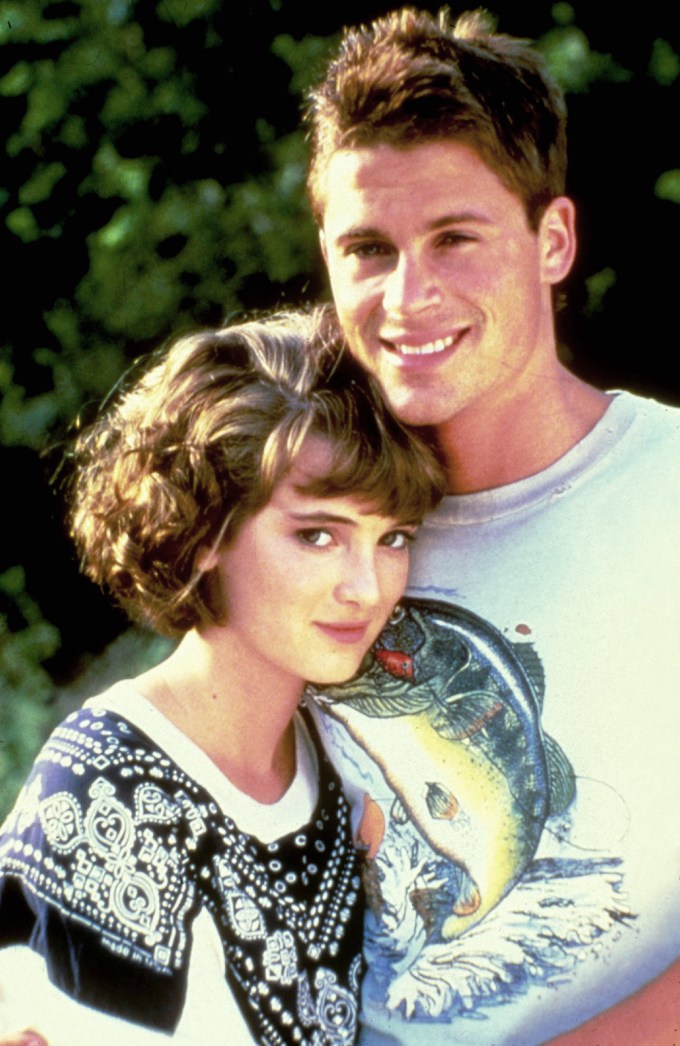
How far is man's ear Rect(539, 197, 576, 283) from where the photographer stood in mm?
2045

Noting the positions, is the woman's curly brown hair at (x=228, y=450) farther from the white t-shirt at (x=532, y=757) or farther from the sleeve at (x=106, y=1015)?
the sleeve at (x=106, y=1015)

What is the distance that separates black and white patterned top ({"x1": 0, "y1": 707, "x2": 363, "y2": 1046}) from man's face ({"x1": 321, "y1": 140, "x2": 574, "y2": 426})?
577mm

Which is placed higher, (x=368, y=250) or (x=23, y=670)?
(x=368, y=250)

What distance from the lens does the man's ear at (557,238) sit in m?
2.04

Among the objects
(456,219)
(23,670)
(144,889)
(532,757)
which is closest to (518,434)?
(456,219)

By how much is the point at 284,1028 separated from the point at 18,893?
38 cm

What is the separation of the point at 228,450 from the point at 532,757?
1.84 feet

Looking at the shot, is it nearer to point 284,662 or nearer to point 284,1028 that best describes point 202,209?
point 284,662

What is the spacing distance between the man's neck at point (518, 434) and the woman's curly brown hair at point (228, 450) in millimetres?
81

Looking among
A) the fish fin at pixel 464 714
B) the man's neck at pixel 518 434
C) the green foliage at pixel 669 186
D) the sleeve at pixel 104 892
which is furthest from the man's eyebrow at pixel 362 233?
the sleeve at pixel 104 892

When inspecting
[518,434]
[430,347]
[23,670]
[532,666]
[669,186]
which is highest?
[669,186]

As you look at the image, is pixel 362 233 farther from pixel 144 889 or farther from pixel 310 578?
pixel 144 889

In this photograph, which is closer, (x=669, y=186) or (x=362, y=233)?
(x=362, y=233)

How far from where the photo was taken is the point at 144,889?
70.1 inches
